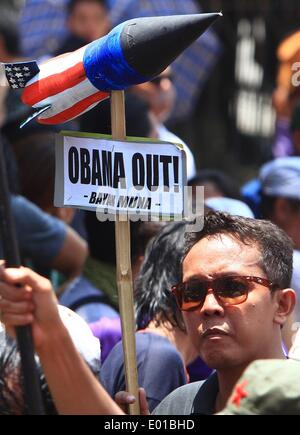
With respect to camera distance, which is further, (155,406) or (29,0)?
(29,0)

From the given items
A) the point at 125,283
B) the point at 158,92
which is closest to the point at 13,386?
the point at 125,283

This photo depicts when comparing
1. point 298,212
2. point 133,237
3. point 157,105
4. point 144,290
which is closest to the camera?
point 144,290

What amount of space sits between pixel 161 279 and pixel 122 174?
1.01 metres

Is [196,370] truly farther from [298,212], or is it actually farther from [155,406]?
[298,212]

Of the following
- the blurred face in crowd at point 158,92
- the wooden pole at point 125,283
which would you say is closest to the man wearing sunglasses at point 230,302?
the wooden pole at point 125,283

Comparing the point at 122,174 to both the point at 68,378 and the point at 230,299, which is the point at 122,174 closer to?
the point at 230,299

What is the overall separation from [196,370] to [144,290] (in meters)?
0.35

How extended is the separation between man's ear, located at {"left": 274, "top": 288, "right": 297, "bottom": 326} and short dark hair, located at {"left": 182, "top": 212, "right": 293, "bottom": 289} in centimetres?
3

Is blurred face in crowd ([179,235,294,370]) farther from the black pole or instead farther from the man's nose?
the black pole

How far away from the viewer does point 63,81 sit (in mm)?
3605

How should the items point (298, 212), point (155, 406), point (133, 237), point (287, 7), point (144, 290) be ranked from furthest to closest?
1. point (287, 7)
2. point (298, 212)
3. point (133, 237)
4. point (144, 290)
5. point (155, 406)

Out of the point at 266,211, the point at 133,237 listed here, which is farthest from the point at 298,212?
the point at 133,237

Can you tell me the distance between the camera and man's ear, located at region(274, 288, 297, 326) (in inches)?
146

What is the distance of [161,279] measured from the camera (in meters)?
4.53
